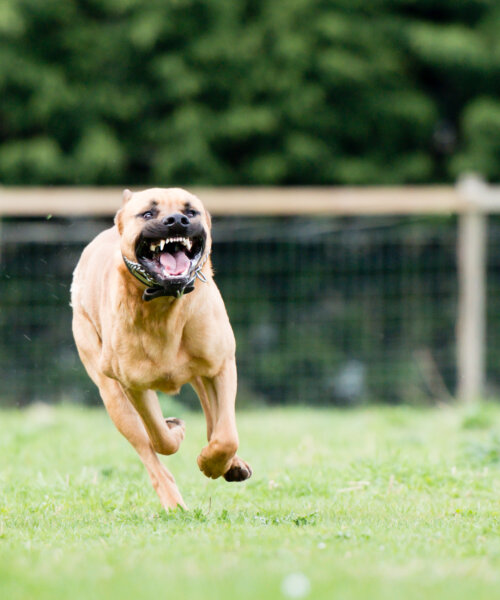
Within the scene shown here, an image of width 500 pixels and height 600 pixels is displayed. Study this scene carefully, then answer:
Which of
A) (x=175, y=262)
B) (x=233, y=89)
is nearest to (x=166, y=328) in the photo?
(x=175, y=262)

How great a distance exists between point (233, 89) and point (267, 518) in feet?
32.4

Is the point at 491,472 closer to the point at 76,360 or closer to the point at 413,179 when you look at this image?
the point at 76,360

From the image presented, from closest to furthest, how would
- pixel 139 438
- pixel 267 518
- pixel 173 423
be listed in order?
pixel 267 518 < pixel 139 438 < pixel 173 423

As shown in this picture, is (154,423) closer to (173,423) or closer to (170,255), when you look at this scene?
(173,423)

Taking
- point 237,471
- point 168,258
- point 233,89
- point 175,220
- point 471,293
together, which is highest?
point 233,89

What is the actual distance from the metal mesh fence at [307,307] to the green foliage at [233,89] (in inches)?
79.9

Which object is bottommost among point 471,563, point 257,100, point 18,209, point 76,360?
point 76,360

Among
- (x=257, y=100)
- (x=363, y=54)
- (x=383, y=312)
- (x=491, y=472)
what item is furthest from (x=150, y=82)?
(x=491, y=472)

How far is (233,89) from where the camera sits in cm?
1346

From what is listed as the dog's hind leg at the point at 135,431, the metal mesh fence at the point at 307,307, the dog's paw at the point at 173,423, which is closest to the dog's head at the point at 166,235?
the dog's hind leg at the point at 135,431

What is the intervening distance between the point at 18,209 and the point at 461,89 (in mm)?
6445

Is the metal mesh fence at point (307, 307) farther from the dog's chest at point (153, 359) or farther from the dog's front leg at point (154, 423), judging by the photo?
the dog's chest at point (153, 359)

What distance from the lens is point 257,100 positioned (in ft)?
44.6

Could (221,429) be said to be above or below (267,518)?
above
